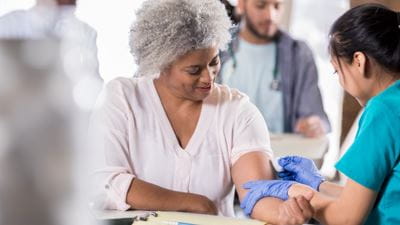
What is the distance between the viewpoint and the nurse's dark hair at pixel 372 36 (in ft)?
3.67

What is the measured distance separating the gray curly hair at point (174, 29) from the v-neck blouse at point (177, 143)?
13 centimetres

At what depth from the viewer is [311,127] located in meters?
1.99

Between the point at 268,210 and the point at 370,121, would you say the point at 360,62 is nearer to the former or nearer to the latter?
the point at 370,121

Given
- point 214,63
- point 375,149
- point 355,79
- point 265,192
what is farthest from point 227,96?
point 375,149

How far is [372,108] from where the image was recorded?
1069 mm

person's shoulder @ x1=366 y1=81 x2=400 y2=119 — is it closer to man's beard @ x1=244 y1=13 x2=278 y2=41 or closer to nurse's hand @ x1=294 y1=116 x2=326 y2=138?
nurse's hand @ x1=294 y1=116 x2=326 y2=138

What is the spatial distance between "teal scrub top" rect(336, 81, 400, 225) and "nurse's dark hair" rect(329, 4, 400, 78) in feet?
0.20

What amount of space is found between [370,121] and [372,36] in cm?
18

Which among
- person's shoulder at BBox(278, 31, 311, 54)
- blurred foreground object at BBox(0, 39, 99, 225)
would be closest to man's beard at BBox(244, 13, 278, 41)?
person's shoulder at BBox(278, 31, 311, 54)

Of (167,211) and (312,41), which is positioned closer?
(167,211)

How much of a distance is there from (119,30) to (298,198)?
73 cm

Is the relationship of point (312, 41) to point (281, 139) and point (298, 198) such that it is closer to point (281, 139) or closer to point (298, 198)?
point (281, 139)

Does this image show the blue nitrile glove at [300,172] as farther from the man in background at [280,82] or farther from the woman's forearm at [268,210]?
the man in background at [280,82]

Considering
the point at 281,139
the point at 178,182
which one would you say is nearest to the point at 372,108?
the point at 178,182
